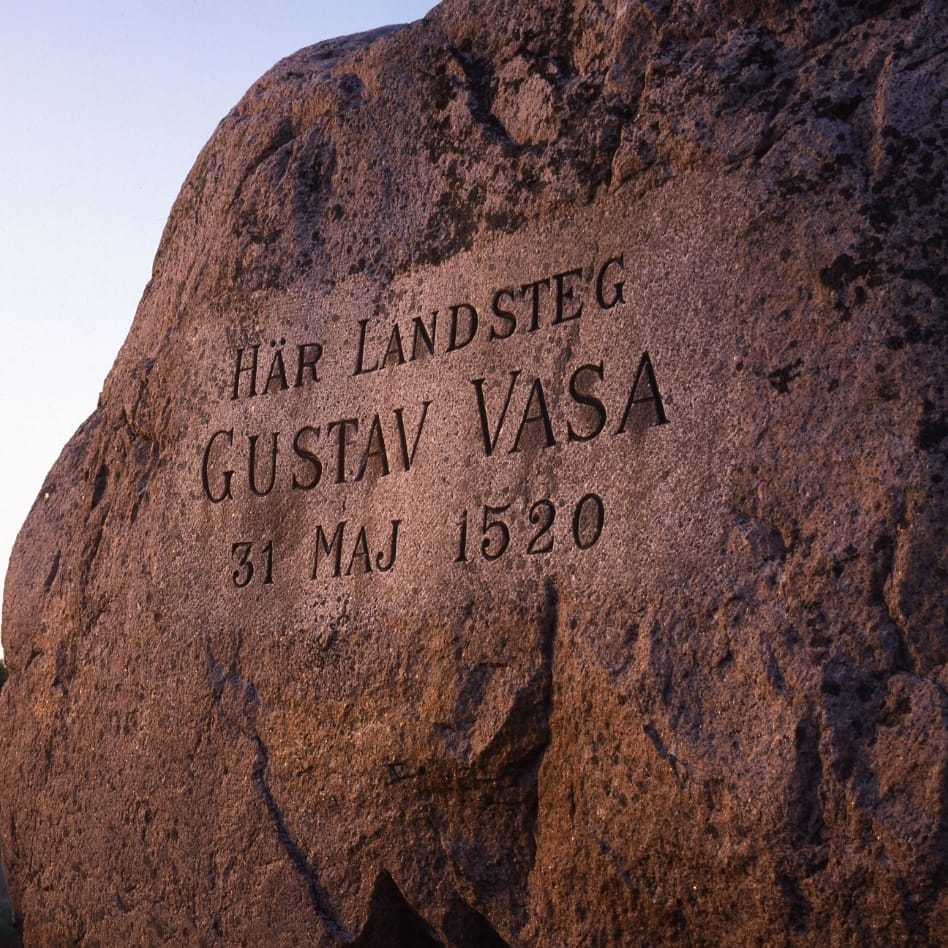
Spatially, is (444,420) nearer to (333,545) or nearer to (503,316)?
(503,316)

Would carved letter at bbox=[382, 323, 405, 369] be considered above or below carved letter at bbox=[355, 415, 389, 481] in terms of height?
above

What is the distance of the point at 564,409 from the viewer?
10.7 ft

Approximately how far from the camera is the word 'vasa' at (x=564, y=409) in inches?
123

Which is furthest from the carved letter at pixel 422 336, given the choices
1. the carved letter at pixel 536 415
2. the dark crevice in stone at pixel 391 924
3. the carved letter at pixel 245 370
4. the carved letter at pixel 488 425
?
the dark crevice in stone at pixel 391 924

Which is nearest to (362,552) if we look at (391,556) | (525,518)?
(391,556)

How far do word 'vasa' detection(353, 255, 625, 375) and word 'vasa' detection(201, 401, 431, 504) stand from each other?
162 millimetres

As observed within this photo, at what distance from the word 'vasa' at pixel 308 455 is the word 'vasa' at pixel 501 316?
0.16 metres

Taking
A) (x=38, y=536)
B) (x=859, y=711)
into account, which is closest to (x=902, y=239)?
(x=859, y=711)

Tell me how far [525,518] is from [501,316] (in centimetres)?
54

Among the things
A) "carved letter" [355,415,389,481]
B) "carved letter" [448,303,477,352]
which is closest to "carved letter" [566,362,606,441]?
"carved letter" [448,303,477,352]

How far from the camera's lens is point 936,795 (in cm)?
253

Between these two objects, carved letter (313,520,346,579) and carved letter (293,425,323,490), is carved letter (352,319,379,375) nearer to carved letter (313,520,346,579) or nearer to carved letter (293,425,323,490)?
carved letter (293,425,323,490)

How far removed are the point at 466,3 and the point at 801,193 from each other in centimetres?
131

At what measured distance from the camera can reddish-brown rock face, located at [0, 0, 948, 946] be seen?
8.96 feet
